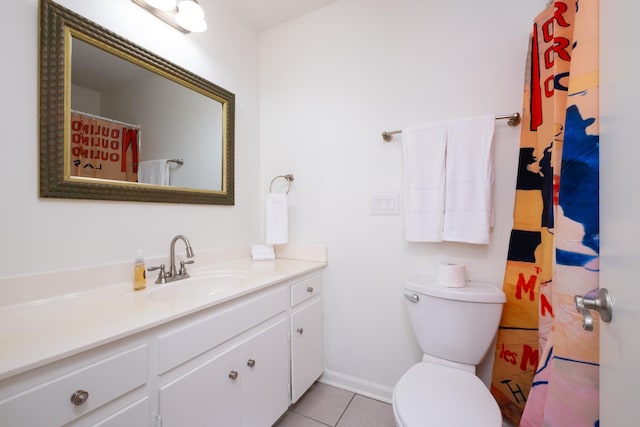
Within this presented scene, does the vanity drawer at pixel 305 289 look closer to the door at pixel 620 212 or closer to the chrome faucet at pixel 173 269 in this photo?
the chrome faucet at pixel 173 269

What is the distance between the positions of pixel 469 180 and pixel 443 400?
95cm

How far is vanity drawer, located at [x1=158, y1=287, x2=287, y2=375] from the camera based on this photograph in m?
0.82

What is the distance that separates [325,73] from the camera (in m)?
1.74

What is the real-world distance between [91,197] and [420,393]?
152 centimetres

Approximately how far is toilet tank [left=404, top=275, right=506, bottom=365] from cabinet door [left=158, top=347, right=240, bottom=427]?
0.88 metres

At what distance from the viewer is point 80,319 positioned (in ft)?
2.59

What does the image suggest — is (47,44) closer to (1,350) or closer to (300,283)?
(1,350)

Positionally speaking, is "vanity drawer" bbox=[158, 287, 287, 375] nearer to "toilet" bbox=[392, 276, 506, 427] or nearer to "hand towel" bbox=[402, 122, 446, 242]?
"toilet" bbox=[392, 276, 506, 427]

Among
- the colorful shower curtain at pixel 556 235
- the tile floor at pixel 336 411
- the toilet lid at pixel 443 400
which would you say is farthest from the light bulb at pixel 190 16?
the tile floor at pixel 336 411

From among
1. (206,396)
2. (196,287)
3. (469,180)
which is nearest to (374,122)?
(469,180)

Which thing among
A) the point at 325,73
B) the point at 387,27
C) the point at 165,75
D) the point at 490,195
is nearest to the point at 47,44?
the point at 165,75

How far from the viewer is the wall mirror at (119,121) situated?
0.99 meters

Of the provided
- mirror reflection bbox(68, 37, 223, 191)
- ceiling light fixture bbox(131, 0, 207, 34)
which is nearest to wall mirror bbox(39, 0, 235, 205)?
mirror reflection bbox(68, 37, 223, 191)

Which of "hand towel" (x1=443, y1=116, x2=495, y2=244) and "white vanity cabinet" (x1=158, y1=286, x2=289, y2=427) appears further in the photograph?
"hand towel" (x1=443, y1=116, x2=495, y2=244)
